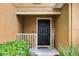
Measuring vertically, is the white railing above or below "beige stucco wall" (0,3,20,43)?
below

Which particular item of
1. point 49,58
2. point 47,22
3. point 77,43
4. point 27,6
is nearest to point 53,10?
point 27,6

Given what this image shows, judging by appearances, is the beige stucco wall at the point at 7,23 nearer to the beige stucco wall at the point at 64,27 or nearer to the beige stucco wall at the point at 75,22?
the beige stucco wall at the point at 64,27

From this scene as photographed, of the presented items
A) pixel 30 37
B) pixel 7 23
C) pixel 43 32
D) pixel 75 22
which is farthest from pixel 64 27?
pixel 43 32

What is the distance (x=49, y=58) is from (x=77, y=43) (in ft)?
20.0

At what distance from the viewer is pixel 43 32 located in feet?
47.1

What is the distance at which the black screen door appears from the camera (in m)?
14.1

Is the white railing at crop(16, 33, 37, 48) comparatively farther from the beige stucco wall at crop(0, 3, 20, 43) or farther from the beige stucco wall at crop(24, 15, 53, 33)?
the beige stucco wall at crop(24, 15, 53, 33)

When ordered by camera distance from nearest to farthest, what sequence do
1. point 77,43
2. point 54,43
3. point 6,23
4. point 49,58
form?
point 49,58 → point 77,43 → point 6,23 → point 54,43

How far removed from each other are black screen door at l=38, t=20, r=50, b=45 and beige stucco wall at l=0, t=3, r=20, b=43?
369 centimetres

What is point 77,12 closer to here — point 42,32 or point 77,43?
point 77,43

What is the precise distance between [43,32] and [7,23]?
505 cm

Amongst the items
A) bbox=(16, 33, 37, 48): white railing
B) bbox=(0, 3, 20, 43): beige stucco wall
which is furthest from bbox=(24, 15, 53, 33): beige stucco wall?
bbox=(0, 3, 20, 43): beige stucco wall

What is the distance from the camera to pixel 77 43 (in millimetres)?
8180

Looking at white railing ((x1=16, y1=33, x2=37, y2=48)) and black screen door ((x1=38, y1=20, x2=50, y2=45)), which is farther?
black screen door ((x1=38, y1=20, x2=50, y2=45))
